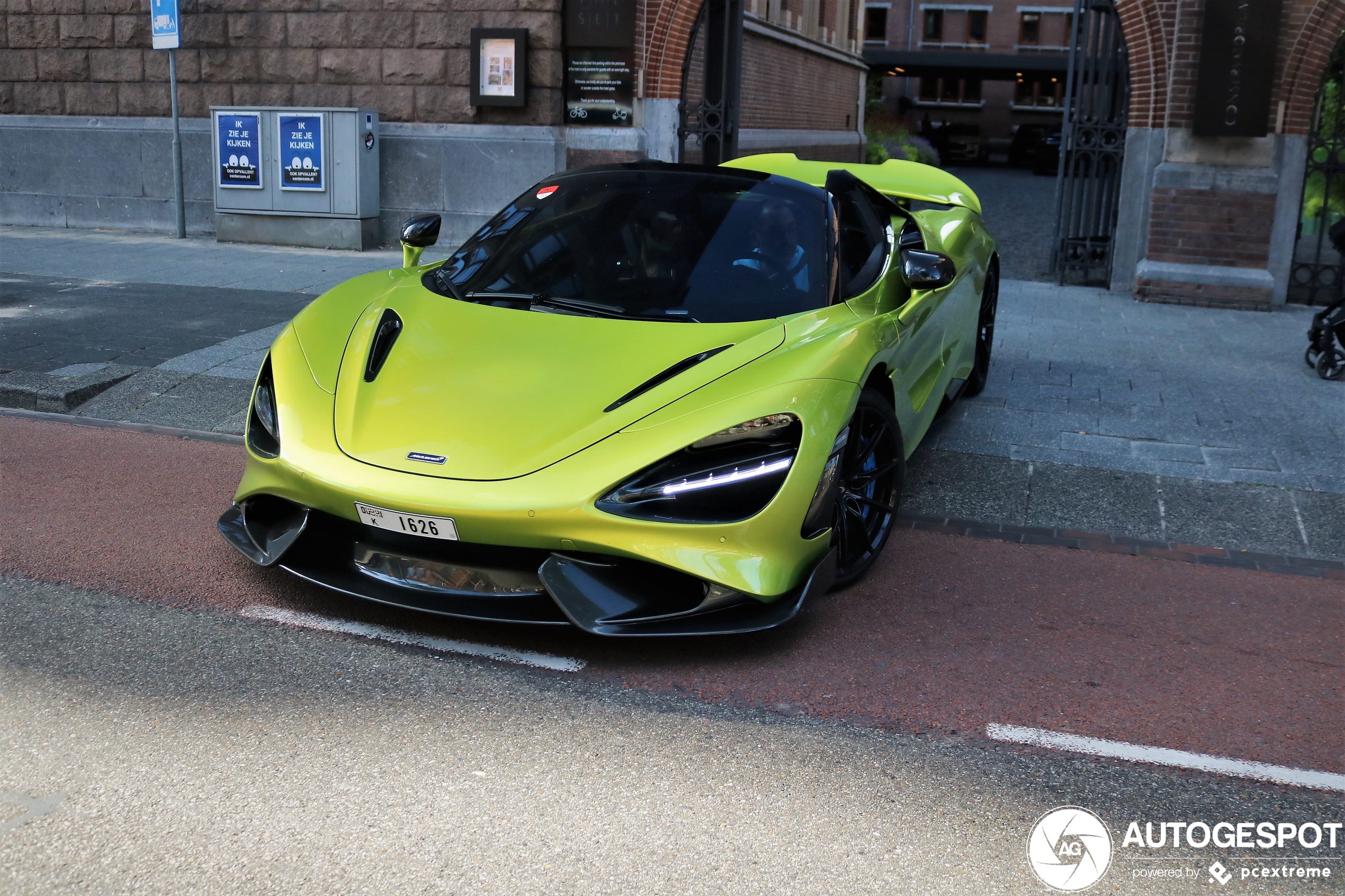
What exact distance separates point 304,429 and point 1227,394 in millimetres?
6150

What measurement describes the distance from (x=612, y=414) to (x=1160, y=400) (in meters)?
5.09

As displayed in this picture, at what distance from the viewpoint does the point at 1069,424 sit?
23.2ft

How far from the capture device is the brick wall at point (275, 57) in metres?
13.6

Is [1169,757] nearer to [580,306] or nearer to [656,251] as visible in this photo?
[580,306]

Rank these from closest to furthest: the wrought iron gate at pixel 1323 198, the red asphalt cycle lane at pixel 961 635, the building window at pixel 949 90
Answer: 1. the red asphalt cycle lane at pixel 961 635
2. the wrought iron gate at pixel 1323 198
3. the building window at pixel 949 90

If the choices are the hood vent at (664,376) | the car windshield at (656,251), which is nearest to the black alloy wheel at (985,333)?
the car windshield at (656,251)

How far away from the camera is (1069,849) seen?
2.89m

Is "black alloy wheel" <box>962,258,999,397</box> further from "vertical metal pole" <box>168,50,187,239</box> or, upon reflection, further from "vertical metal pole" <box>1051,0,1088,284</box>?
"vertical metal pole" <box>168,50,187,239</box>

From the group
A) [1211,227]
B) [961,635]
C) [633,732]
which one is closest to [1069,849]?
[633,732]

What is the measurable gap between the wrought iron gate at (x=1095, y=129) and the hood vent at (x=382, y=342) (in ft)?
30.4

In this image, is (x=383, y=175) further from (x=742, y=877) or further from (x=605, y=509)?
(x=742, y=877)

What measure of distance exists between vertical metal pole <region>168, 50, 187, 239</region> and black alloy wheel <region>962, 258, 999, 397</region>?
9.88 meters

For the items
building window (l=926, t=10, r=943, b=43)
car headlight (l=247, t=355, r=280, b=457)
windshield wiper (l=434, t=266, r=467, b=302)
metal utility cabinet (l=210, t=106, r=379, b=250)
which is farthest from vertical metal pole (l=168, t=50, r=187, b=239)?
building window (l=926, t=10, r=943, b=43)

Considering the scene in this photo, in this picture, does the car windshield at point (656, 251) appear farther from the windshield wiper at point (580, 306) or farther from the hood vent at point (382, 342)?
the hood vent at point (382, 342)
